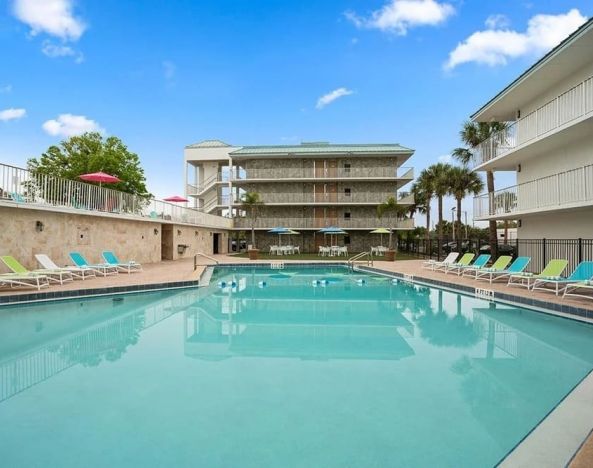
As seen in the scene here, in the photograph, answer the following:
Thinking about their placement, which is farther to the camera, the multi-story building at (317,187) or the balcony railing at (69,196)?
the multi-story building at (317,187)

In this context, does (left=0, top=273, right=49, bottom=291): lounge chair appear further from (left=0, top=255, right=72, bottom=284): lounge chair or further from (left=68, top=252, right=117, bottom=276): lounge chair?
(left=68, top=252, right=117, bottom=276): lounge chair

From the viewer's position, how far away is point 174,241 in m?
25.1

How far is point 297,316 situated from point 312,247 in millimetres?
26348

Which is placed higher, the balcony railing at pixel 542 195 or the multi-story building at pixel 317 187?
the multi-story building at pixel 317 187

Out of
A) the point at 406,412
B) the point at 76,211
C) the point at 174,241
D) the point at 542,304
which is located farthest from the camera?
the point at 174,241

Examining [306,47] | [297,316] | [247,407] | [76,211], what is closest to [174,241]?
[76,211]

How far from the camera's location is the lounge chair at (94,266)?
13.9 metres

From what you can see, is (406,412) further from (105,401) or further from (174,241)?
(174,241)

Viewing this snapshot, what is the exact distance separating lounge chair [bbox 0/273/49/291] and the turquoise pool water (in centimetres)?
160

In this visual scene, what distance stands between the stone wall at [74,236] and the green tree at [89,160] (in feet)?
42.8

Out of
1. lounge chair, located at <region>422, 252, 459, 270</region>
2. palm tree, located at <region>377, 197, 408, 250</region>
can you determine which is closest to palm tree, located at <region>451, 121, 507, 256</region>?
palm tree, located at <region>377, 197, 408, 250</region>

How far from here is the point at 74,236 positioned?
50.8 feet

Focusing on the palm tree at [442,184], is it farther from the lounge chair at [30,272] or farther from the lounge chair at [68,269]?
the lounge chair at [30,272]

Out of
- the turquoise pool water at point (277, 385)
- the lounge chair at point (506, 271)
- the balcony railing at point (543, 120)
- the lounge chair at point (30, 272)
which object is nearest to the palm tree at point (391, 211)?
the balcony railing at point (543, 120)
